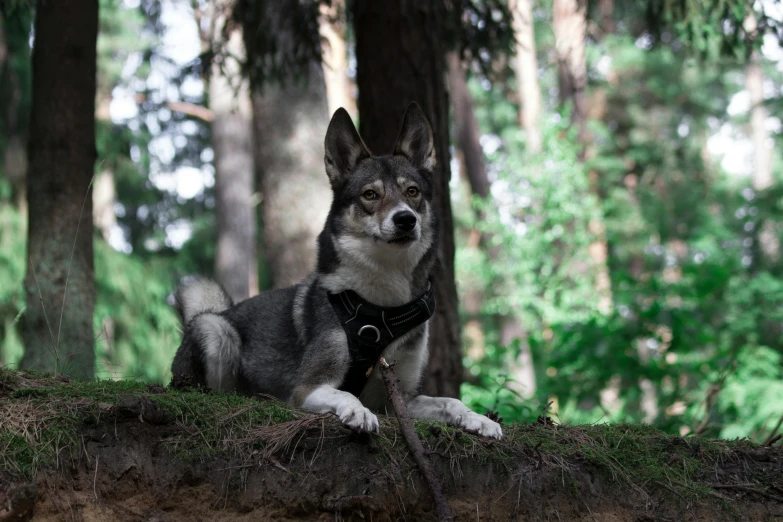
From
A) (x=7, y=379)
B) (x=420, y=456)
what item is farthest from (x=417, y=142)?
(x=7, y=379)

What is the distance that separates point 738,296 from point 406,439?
24.9 ft

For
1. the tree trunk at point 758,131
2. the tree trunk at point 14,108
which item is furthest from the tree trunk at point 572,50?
the tree trunk at point 14,108

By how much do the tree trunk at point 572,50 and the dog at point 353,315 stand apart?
2.70m

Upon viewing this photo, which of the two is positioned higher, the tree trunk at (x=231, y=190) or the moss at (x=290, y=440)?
the tree trunk at (x=231, y=190)

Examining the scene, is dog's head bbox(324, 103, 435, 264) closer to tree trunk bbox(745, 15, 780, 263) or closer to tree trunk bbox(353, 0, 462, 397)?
tree trunk bbox(353, 0, 462, 397)

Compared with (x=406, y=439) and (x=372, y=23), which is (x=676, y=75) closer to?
(x=372, y=23)

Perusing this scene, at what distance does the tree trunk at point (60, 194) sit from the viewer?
5.27 meters

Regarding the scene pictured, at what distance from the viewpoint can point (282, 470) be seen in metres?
3.34

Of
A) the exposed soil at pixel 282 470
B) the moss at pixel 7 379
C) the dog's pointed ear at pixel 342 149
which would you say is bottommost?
the exposed soil at pixel 282 470

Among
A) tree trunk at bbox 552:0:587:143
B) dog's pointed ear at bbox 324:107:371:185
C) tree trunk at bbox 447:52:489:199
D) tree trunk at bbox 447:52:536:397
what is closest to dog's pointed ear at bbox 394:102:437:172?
dog's pointed ear at bbox 324:107:371:185

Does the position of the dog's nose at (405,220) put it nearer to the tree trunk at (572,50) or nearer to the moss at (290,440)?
the moss at (290,440)

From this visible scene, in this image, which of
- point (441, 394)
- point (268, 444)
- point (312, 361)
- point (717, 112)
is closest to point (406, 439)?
point (268, 444)

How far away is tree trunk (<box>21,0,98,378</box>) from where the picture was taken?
5.27 meters

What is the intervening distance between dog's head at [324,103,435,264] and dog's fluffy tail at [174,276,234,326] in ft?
5.52
